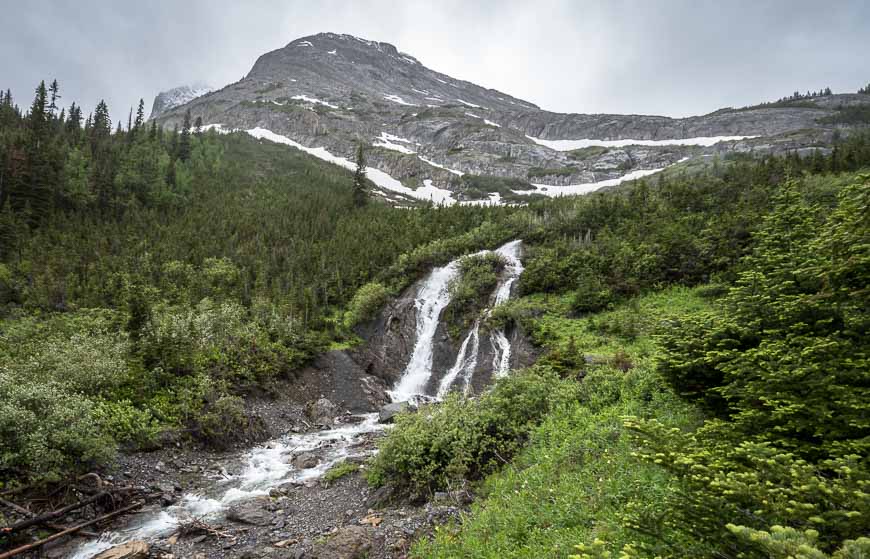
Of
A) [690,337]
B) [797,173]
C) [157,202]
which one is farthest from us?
[157,202]

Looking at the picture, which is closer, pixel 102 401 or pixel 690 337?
pixel 690 337

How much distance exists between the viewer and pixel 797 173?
35.4 m

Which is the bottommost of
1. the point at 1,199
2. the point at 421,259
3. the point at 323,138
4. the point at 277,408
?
the point at 277,408

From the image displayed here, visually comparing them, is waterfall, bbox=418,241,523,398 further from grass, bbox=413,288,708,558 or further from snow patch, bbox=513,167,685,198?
snow patch, bbox=513,167,685,198

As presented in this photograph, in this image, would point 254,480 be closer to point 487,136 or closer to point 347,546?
point 347,546

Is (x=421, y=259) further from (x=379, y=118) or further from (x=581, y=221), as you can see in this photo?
(x=379, y=118)

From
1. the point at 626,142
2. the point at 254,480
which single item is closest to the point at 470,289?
the point at 254,480

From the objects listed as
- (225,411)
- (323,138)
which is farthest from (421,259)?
(323,138)

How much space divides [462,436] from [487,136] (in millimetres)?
134815

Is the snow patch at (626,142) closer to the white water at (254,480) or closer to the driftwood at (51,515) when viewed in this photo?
the white water at (254,480)

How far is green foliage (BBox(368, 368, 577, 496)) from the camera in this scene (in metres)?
11.4

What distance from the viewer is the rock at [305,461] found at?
54.2 feet

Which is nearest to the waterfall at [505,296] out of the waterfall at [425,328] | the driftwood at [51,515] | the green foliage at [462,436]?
the green foliage at [462,436]

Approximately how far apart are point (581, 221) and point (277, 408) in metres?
33.8
